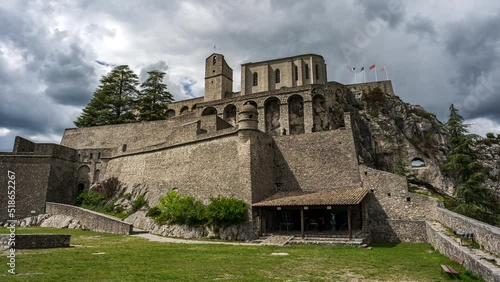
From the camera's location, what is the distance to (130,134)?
3978 cm

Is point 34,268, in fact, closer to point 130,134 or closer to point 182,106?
point 130,134

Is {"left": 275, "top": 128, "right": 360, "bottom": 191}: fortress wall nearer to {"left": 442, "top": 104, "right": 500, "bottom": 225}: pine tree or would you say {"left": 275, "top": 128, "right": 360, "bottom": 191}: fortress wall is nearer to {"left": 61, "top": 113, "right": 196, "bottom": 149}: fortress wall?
{"left": 442, "top": 104, "right": 500, "bottom": 225}: pine tree

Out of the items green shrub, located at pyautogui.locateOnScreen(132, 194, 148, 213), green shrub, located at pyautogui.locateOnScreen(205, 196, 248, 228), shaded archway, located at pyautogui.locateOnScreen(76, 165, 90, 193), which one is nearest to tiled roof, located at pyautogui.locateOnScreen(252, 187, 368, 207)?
Result: green shrub, located at pyautogui.locateOnScreen(205, 196, 248, 228)

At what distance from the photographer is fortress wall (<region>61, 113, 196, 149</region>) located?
37438 mm

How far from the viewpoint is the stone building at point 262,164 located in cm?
2267

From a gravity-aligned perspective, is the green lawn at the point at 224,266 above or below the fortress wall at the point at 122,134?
below

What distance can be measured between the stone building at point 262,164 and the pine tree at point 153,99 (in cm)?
795

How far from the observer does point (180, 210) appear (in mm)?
24547

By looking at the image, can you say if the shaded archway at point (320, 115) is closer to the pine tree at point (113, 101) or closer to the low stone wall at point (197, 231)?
the low stone wall at point (197, 231)

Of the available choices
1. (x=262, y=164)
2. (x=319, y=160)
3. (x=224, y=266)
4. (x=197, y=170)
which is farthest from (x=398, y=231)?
(x=197, y=170)

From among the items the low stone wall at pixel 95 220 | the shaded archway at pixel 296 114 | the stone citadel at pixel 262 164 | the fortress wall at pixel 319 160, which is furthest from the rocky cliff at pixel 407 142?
the low stone wall at pixel 95 220

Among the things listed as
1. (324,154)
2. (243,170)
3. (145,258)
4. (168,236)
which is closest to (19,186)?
(168,236)

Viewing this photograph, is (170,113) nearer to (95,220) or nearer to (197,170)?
(197,170)

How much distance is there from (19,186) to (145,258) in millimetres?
25375
